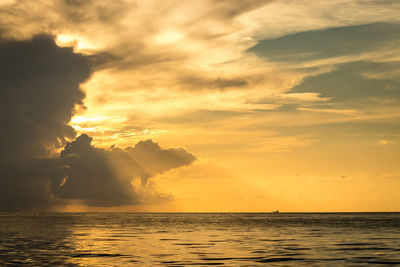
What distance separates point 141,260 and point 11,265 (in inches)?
500

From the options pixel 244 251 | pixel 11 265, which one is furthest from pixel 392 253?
pixel 11 265

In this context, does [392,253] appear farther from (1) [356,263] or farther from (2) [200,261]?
(2) [200,261]

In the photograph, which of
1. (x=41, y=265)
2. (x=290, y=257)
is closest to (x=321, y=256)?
(x=290, y=257)

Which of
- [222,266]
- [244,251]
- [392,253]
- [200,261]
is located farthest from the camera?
[244,251]

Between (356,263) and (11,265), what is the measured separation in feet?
111

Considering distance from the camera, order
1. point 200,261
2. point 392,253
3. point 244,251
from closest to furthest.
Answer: point 200,261 → point 392,253 → point 244,251

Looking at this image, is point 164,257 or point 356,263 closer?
point 356,263

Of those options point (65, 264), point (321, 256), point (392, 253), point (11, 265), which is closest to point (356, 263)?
point (321, 256)

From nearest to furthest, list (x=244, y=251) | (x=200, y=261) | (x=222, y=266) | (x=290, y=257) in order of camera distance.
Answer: (x=222, y=266) < (x=200, y=261) < (x=290, y=257) < (x=244, y=251)

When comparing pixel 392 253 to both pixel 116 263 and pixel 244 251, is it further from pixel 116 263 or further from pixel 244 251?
pixel 116 263

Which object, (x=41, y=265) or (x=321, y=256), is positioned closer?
(x=41, y=265)

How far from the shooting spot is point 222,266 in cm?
4238

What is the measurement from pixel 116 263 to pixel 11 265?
9.92 meters

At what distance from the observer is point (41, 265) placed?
43.5 meters
